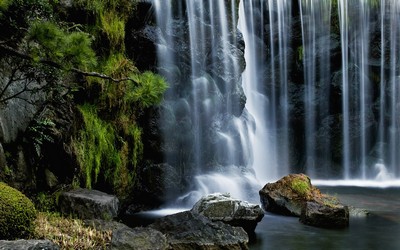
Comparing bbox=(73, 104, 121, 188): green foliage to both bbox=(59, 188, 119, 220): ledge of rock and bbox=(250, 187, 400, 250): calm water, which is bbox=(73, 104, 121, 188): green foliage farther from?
bbox=(250, 187, 400, 250): calm water

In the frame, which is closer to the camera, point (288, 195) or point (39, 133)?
point (39, 133)

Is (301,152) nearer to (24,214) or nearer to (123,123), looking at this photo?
(123,123)

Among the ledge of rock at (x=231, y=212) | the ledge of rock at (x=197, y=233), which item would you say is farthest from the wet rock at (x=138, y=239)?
the ledge of rock at (x=231, y=212)

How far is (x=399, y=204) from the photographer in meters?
14.4

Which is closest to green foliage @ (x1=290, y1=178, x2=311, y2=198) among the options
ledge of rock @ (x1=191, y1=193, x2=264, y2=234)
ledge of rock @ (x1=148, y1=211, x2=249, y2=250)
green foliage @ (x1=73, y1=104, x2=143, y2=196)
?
ledge of rock @ (x1=191, y1=193, x2=264, y2=234)

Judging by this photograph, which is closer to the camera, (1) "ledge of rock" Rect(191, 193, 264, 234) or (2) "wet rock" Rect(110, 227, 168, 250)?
(2) "wet rock" Rect(110, 227, 168, 250)

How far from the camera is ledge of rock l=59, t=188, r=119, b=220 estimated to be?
27.0 ft

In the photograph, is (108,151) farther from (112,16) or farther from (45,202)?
(112,16)

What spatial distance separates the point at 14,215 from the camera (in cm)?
595

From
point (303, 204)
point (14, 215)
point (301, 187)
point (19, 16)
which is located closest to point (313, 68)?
point (301, 187)

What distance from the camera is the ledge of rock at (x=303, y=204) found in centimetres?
1014

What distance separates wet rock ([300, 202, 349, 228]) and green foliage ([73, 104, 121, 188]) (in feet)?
16.8

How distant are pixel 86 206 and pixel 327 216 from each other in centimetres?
566

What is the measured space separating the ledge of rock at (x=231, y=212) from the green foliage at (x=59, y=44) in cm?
452
